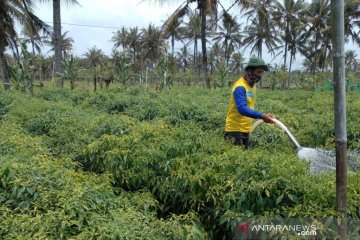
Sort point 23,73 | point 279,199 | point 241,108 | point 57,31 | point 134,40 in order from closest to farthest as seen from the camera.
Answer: point 279,199
point 241,108
point 23,73
point 57,31
point 134,40

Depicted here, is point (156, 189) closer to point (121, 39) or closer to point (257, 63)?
point (257, 63)

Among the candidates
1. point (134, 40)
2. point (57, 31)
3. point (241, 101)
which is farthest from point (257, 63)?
point (134, 40)

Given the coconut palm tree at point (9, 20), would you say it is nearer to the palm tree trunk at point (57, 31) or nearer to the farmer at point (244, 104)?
the palm tree trunk at point (57, 31)

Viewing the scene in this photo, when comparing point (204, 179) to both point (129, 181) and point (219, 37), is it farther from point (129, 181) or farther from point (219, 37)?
point (219, 37)

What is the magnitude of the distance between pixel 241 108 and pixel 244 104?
7cm

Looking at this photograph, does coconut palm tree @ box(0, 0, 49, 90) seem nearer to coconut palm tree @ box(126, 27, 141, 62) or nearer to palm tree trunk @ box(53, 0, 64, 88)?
palm tree trunk @ box(53, 0, 64, 88)

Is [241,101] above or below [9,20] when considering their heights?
below

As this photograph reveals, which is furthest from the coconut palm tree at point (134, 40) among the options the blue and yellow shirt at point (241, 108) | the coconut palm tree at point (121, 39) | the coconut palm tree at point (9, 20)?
the blue and yellow shirt at point (241, 108)

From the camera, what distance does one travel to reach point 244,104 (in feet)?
14.1

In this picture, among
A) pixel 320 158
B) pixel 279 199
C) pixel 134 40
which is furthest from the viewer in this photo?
pixel 134 40

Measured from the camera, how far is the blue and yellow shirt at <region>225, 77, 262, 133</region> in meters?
4.25

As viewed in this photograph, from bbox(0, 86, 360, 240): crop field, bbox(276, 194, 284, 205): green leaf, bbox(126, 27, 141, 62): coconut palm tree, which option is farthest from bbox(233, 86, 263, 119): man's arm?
bbox(126, 27, 141, 62): coconut palm tree

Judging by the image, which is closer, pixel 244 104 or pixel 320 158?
pixel 320 158

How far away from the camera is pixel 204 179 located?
3215 millimetres
